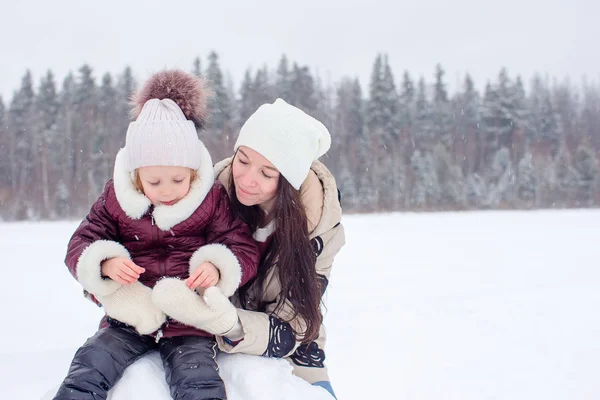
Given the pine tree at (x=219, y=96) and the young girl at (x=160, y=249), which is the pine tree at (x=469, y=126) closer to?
the pine tree at (x=219, y=96)

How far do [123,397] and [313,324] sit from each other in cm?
96

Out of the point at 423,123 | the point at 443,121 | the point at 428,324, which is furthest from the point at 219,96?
the point at 428,324

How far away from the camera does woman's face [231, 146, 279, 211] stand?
236cm

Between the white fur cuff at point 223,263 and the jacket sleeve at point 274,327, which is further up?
the white fur cuff at point 223,263

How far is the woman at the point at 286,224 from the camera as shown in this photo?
238 cm

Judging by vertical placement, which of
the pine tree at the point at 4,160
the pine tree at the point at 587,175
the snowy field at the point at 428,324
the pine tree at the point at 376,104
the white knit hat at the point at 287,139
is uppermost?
the pine tree at the point at 376,104

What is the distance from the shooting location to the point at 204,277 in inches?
78.3

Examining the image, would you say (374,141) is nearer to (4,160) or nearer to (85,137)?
(85,137)

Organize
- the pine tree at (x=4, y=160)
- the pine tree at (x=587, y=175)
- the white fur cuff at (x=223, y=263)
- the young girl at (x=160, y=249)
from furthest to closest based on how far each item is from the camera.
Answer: the pine tree at (x=587, y=175) → the pine tree at (x=4, y=160) → the white fur cuff at (x=223, y=263) → the young girl at (x=160, y=249)

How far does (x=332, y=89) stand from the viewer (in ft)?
143

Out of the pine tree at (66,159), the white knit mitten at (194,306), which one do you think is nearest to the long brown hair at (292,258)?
the white knit mitten at (194,306)

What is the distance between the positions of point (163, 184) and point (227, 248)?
1.30ft

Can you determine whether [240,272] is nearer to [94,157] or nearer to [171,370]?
A: [171,370]

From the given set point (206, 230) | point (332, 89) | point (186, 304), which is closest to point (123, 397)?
point (186, 304)
